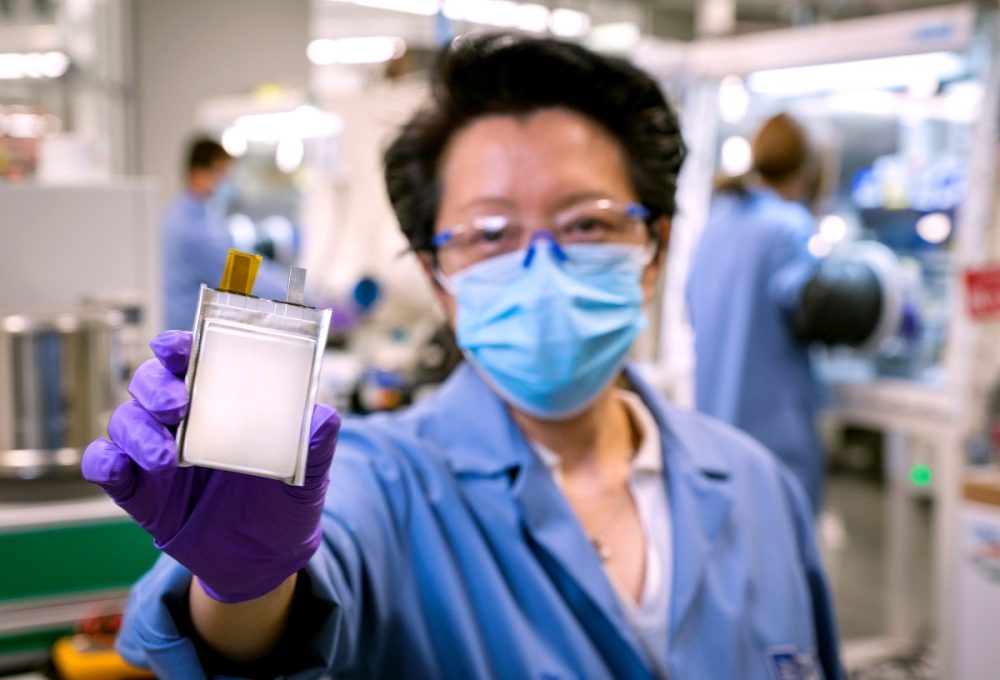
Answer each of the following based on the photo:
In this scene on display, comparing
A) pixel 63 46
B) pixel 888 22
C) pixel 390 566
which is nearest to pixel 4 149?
pixel 390 566

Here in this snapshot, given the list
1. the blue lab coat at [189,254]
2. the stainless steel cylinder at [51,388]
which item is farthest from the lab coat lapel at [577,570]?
the blue lab coat at [189,254]

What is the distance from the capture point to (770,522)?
138cm

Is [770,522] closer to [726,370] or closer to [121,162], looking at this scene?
[726,370]

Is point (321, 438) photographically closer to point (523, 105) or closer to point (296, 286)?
point (296, 286)

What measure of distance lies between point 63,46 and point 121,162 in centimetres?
107

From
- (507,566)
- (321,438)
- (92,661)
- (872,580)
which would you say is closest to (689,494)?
(507,566)

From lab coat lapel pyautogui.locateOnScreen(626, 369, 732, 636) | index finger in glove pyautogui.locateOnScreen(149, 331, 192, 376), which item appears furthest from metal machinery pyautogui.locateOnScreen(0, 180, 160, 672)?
index finger in glove pyautogui.locateOnScreen(149, 331, 192, 376)

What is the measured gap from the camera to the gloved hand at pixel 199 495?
625 millimetres

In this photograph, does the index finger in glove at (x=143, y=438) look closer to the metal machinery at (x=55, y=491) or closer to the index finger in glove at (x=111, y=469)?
the index finger in glove at (x=111, y=469)

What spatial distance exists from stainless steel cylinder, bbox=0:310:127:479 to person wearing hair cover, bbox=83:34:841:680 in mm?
749

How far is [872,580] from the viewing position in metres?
4.49

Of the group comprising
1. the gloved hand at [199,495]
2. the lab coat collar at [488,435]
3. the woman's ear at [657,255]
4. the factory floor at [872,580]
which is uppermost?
the woman's ear at [657,255]

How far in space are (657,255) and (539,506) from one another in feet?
1.42

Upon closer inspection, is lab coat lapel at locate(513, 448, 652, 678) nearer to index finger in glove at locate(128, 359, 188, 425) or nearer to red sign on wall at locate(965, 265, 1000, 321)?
index finger in glove at locate(128, 359, 188, 425)
